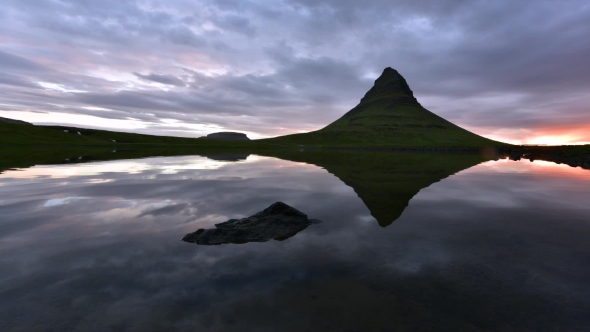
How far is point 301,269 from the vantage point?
8117 mm

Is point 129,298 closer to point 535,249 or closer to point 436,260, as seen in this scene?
point 436,260

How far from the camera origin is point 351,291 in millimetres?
6938

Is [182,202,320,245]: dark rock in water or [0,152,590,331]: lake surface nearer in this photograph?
[0,152,590,331]: lake surface

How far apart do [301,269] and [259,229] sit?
353 centimetres

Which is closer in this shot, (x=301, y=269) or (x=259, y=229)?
(x=301, y=269)

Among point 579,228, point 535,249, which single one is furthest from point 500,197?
point 535,249

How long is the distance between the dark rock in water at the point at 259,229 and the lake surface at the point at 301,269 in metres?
0.49

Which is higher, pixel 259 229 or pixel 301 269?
pixel 259 229

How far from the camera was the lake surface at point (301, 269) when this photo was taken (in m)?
5.93

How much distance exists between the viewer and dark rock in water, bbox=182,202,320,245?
1038cm

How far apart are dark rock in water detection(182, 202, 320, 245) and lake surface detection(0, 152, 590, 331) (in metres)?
0.49

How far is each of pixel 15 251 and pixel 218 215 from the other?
6.87 meters

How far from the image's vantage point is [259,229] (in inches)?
444

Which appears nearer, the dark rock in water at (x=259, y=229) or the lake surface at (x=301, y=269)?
the lake surface at (x=301, y=269)
